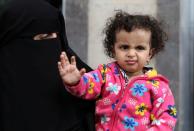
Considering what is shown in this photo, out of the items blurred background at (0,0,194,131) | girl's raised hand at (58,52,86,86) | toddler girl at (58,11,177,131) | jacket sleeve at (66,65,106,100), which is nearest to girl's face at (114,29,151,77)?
toddler girl at (58,11,177,131)

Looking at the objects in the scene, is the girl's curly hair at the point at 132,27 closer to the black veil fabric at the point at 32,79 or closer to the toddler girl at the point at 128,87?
the toddler girl at the point at 128,87

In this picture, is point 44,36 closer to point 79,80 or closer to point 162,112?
point 79,80

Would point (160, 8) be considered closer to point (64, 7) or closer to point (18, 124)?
point (64, 7)

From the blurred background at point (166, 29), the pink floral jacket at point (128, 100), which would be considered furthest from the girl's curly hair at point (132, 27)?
the blurred background at point (166, 29)

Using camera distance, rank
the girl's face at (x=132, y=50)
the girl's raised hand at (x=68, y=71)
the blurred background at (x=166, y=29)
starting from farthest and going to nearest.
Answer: the blurred background at (x=166, y=29) < the girl's face at (x=132, y=50) < the girl's raised hand at (x=68, y=71)

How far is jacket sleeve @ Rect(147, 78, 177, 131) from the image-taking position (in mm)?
2869

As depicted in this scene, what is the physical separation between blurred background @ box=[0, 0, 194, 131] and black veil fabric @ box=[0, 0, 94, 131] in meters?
2.54

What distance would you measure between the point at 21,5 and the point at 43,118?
588 millimetres

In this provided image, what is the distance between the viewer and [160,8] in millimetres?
5566

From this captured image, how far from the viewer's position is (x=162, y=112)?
9.46ft

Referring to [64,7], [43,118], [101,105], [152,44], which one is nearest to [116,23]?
[152,44]

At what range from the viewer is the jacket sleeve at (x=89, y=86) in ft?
9.41

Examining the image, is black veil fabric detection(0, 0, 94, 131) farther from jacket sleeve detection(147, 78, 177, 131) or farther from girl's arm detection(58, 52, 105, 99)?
jacket sleeve detection(147, 78, 177, 131)

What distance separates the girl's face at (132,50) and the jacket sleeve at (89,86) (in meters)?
0.13
